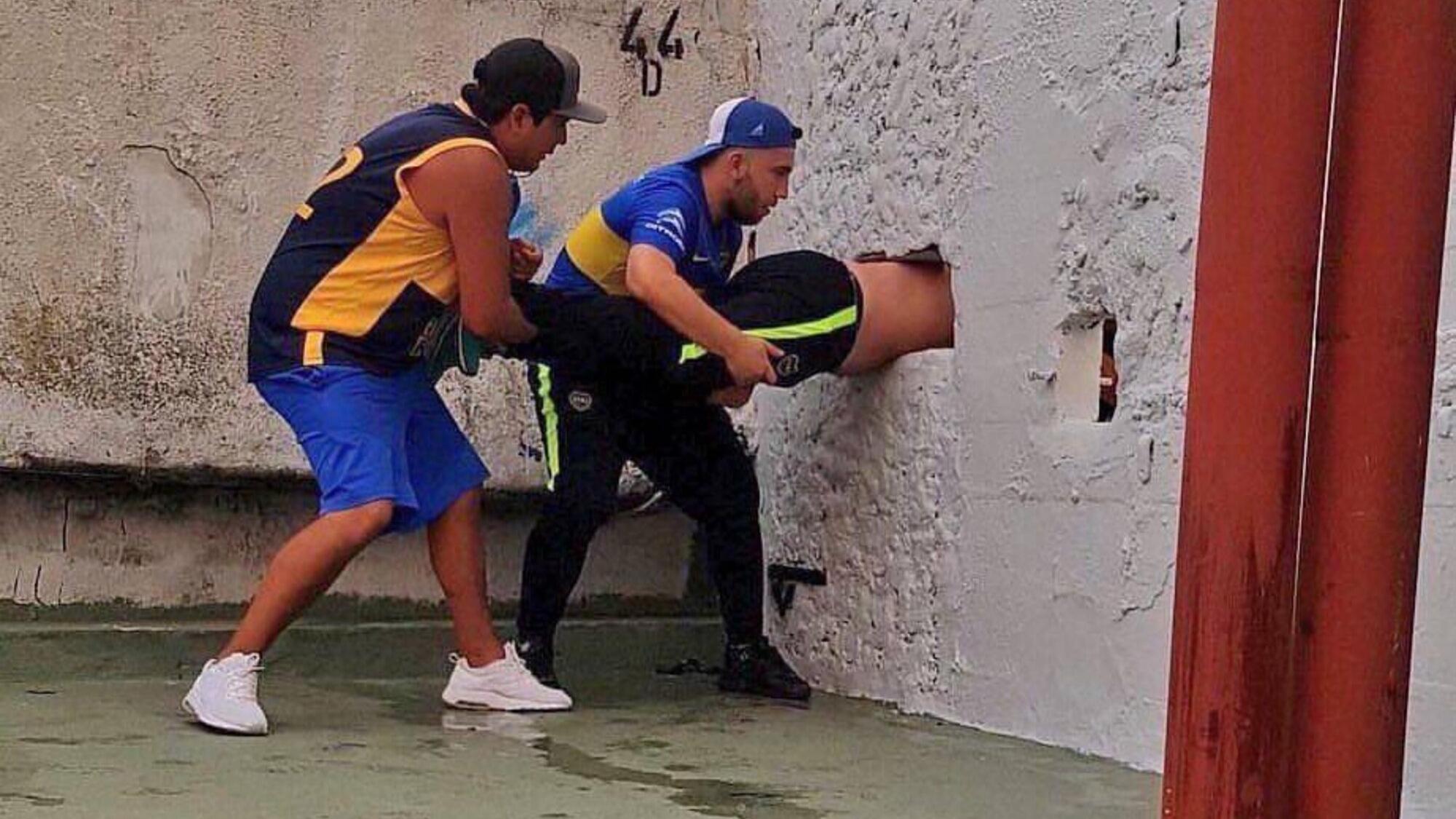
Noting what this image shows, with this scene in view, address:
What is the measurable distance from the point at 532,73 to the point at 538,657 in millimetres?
1351

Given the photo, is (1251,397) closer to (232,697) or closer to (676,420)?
(232,697)

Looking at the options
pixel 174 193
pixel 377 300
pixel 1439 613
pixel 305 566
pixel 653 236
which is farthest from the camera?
pixel 174 193

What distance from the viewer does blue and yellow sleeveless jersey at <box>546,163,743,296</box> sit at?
4516 mm

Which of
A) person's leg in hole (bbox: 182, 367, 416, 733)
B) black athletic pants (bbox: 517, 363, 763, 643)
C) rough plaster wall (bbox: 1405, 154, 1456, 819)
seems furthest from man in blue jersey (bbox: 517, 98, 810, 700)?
rough plaster wall (bbox: 1405, 154, 1456, 819)

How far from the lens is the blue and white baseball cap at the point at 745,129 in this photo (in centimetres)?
464

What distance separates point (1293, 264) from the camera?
1.70 m

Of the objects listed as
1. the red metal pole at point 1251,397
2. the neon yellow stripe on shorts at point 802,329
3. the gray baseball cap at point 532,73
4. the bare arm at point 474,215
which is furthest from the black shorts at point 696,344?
the red metal pole at point 1251,397

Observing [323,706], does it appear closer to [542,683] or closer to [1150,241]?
[542,683]

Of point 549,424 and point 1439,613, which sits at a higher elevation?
point 549,424

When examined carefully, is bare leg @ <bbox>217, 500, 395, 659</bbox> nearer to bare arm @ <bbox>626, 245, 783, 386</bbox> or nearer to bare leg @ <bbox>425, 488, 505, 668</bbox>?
bare leg @ <bbox>425, 488, 505, 668</bbox>

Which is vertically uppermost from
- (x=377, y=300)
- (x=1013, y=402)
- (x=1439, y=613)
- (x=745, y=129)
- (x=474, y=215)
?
(x=745, y=129)

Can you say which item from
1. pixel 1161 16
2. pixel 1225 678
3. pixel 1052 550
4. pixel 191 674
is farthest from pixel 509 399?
pixel 1225 678

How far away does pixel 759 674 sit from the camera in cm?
484

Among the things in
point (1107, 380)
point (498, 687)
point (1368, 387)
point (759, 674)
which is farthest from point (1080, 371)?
point (1368, 387)
